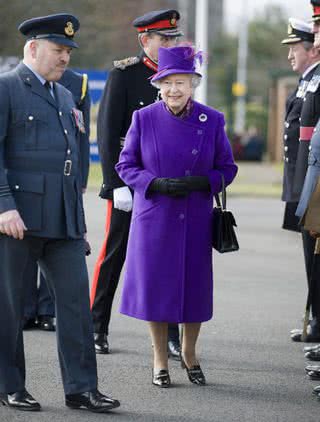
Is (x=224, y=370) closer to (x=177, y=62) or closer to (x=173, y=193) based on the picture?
(x=173, y=193)

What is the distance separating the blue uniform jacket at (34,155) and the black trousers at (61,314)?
0.46 ft

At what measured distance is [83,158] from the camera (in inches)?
316

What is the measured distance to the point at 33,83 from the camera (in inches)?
242

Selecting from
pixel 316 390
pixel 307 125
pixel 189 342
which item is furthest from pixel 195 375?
pixel 307 125

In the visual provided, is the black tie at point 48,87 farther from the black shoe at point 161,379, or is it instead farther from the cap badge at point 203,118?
the black shoe at point 161,379

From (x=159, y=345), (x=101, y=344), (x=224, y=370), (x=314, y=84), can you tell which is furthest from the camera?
(x=314, y=84)

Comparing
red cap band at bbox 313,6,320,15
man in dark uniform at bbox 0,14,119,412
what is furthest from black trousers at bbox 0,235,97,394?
red cap band at bbox 313,6,320,15

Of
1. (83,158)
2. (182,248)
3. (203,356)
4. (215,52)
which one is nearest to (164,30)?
(83,158)

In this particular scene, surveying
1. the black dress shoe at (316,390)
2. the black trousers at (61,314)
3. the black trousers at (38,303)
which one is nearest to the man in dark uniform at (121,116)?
the black trousers at (38,303)

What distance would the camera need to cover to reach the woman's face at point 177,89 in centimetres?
675

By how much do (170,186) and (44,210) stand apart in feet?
2.89

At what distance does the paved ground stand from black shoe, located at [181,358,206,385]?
2.0 inches

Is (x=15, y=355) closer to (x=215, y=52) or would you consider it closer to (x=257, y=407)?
(x=257, y=407)

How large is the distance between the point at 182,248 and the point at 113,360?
1.18m
